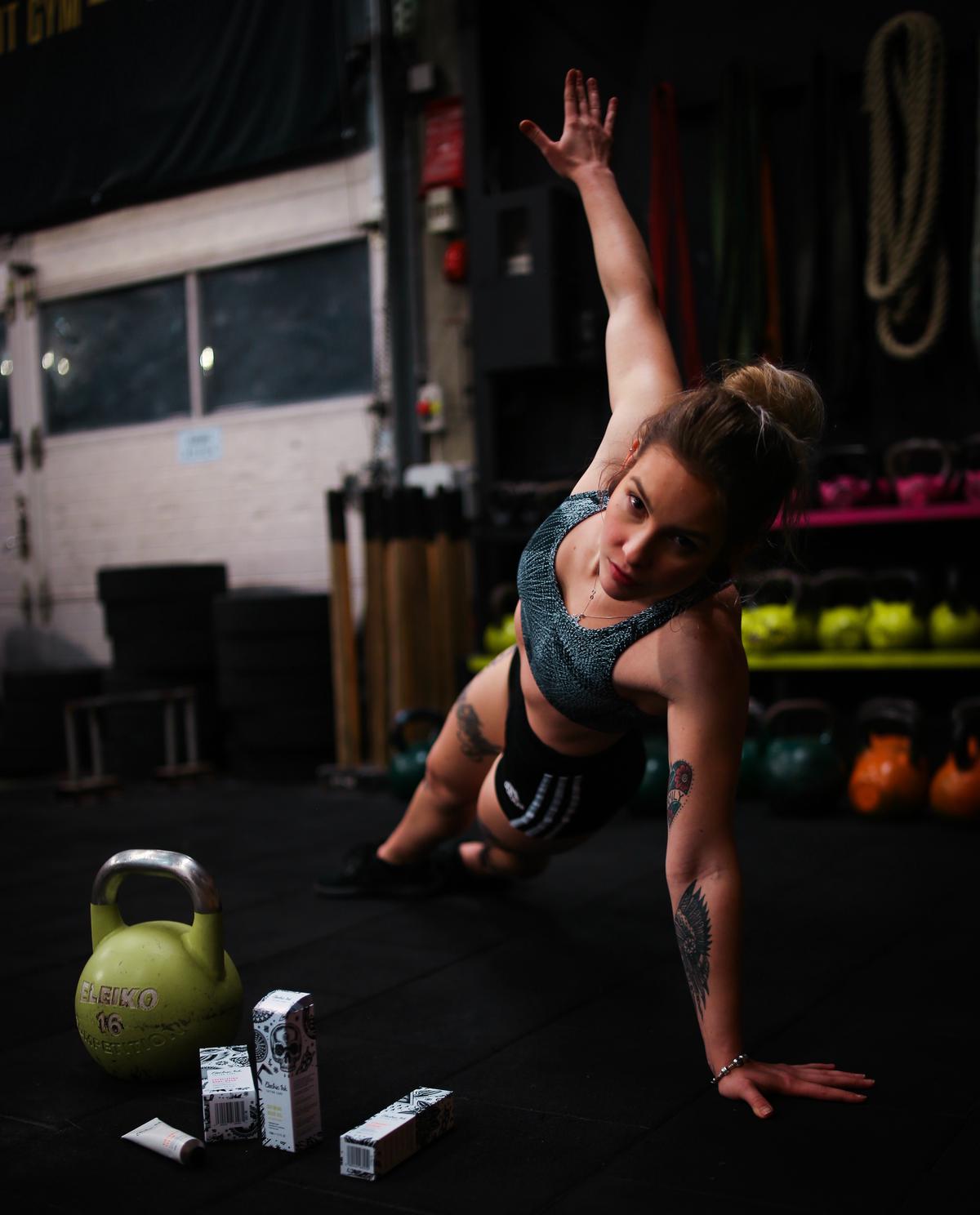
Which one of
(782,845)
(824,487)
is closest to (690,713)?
(782,845)

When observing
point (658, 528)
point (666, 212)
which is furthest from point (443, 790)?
point (666, 212)

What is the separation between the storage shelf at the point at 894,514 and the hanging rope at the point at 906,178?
0.61 m

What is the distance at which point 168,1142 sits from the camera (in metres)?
1.64

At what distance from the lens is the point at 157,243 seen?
6.50m

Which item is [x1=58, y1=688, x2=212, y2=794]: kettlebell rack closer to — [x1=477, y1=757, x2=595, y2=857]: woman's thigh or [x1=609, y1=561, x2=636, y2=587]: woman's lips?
[x1=477, y1=757, x2=595, y2=857]: woman's thigh

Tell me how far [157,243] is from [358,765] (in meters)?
3.22

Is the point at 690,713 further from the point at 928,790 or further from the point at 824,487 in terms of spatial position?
the point at 824,487

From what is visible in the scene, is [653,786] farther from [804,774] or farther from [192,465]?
[192,465]

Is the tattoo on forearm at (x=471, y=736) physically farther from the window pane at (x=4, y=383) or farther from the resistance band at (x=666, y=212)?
the window pane at (x=4, y=383)

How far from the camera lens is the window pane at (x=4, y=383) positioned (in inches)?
278

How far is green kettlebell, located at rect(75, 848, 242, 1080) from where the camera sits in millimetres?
1868

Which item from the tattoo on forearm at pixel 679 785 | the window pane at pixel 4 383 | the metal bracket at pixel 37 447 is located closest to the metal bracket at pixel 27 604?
the metal bracket at pixel 37 447

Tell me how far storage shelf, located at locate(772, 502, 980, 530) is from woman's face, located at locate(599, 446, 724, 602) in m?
2.59

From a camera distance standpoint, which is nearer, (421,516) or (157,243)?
(421,516)
